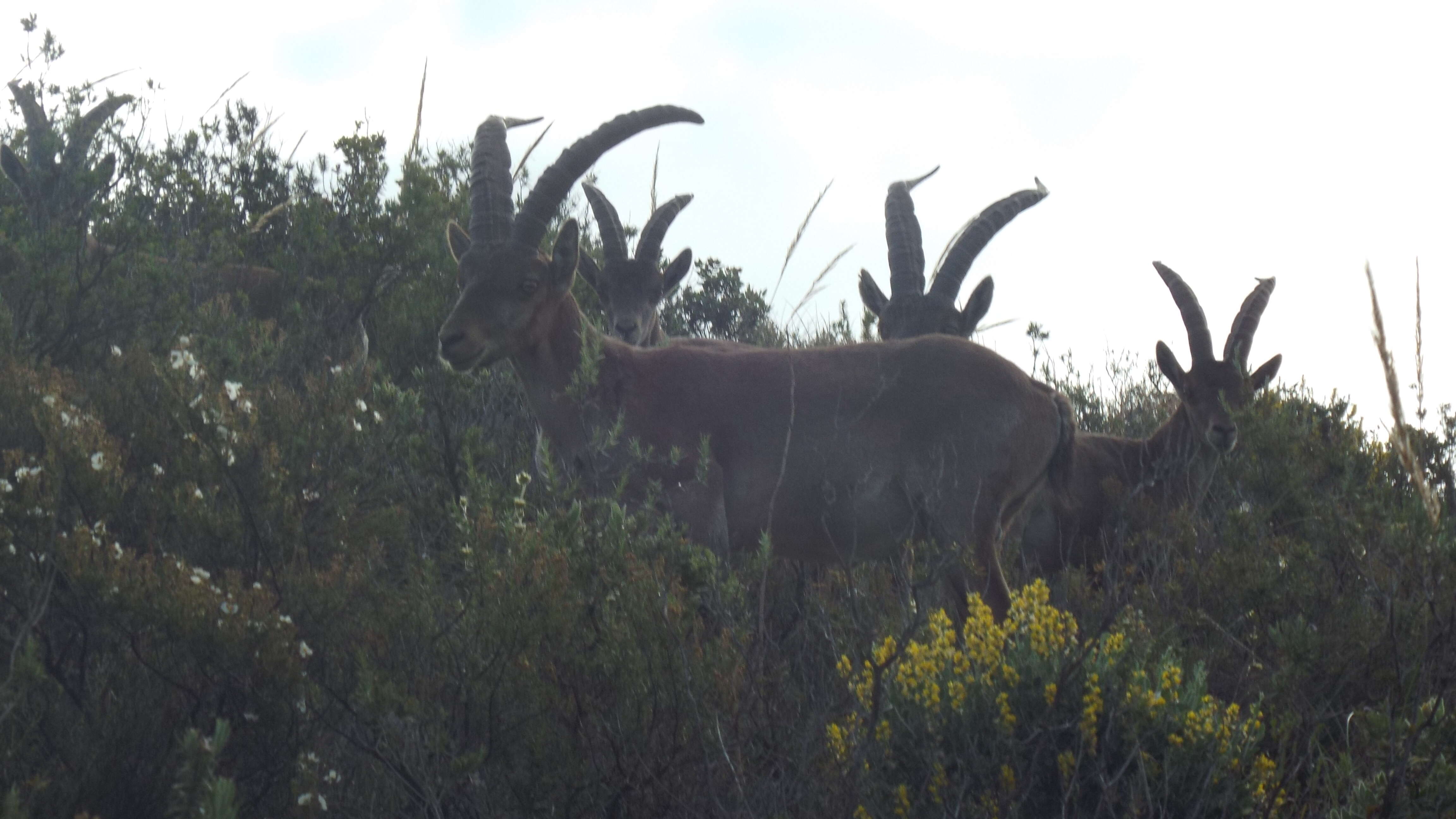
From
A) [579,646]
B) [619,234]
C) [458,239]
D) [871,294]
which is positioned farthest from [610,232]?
[579,646]

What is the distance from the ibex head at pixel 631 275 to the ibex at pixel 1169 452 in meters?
3.37

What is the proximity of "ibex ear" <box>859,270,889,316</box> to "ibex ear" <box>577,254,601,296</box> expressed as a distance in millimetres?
2493

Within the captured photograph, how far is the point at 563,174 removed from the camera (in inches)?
259

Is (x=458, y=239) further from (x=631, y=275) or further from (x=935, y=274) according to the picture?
(x=935, y=274)

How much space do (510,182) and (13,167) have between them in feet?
13.8

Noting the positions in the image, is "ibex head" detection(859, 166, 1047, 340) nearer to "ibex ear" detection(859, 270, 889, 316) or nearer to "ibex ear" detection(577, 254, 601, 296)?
"ibex ear" detection(859, 270, 889, 316)

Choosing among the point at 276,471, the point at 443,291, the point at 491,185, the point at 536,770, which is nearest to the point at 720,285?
the point at 443,291

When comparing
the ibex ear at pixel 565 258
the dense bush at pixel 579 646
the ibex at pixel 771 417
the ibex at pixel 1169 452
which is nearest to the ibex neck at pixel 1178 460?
the ibex at pixel 1169 452

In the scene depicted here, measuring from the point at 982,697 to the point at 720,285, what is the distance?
10.4m

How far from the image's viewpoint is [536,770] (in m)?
3.56

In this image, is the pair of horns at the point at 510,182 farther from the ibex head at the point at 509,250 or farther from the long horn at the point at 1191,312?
the long horn at the point at 1191,312

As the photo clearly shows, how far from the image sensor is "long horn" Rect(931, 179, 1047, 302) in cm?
1077

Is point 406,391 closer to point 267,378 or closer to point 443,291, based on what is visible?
point 267,378

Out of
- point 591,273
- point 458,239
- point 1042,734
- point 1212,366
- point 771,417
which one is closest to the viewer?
point 1042,734
